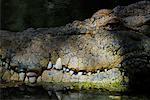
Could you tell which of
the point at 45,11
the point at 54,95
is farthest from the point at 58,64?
the point at 45,11

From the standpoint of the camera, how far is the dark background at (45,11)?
11523 mm

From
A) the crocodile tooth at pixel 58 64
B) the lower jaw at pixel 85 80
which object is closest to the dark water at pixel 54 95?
the lower jaw at pixel 85 80

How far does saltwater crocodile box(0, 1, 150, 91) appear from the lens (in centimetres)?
584

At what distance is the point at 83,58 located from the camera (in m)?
5.91

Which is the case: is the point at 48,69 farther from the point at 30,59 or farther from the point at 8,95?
the point at 8,95

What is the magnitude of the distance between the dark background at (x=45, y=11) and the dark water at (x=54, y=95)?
5.29m

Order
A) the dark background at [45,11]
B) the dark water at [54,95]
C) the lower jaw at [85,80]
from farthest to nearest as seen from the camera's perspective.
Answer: the dark background at [45,11], the lower jaw at [85,80], the dark water at [54,95]

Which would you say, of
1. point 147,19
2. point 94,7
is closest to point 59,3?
point 94,7

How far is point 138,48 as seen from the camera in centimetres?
601

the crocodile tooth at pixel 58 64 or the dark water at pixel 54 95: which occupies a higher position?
the crocodile tooth at pixel 58 64

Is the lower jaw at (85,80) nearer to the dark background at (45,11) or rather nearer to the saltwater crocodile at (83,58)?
the saltwater crocodile at (83,58)

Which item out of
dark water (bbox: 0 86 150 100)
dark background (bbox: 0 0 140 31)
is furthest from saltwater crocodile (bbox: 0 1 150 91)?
dark background (bbox: 0 0 140 31)

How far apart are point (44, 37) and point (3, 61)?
735 mm

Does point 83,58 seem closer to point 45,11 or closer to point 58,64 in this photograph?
point 58,64
